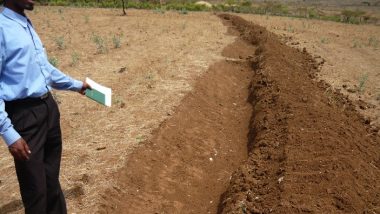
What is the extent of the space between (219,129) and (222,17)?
18.5m

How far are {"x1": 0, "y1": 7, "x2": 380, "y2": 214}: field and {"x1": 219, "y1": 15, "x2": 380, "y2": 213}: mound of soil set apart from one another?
0.02 m

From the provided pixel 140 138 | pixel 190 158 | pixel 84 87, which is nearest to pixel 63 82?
pixel 84 87

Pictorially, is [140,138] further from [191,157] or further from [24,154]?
[24,154]

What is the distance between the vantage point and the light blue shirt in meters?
2.83

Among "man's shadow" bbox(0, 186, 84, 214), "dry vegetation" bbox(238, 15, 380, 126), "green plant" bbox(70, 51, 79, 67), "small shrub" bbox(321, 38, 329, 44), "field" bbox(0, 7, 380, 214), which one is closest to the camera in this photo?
"man's shadow" bbox(0, 186, 84, 214)

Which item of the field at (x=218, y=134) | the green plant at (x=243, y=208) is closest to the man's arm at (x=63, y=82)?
the field at (x=218, y=134)

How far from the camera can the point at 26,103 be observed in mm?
3037

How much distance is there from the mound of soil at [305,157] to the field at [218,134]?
0.06 ft

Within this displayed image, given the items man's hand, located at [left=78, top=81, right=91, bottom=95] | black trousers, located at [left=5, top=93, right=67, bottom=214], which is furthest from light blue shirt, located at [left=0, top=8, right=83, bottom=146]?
man's hand, located at [left=78, top=81, right=91, bottom=95]

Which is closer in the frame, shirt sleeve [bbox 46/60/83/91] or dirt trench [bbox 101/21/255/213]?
shirt sleeve [bbox 46/60/83/91]

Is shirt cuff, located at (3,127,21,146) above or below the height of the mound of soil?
above

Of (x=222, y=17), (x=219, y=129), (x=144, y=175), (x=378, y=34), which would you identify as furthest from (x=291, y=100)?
(x=222, y=17)

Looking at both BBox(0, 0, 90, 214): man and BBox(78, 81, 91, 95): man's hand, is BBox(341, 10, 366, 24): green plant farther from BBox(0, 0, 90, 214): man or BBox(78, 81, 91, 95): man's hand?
BBox(0, 0, 90, 214): man

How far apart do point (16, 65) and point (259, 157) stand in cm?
370
